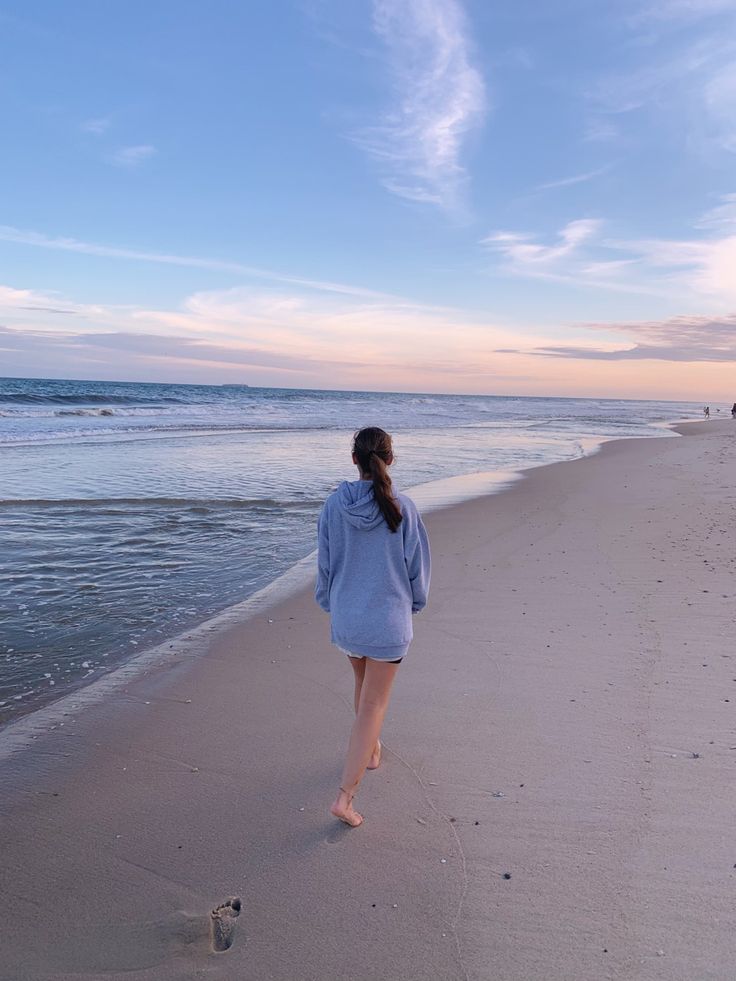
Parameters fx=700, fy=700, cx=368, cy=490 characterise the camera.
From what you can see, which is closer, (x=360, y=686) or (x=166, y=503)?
(x=360, y=686)

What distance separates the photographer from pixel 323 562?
3.25 m

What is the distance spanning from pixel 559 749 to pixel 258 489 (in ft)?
35.2

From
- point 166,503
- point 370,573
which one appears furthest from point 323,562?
point 166,503

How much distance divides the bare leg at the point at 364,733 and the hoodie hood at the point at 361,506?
66 cm

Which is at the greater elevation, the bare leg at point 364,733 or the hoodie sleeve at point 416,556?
the hoodie sleeve at point 416,556

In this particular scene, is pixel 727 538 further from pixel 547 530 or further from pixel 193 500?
pixel 193 500

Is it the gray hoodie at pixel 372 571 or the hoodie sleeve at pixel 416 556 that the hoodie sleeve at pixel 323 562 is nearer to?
the gray hoodie at pixel 372 571

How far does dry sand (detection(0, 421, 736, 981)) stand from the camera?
2451 millimetres

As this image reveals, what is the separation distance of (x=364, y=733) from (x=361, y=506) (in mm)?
1056

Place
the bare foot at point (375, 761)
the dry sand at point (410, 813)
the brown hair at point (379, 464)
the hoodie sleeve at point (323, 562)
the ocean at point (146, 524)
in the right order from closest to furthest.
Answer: the dry sand at point (410, 813), the brown hair at point (379, 464), the hoodie sleeve at point (323, 562), the bare foot at point (375, 761), the ocean at point (146, 524)

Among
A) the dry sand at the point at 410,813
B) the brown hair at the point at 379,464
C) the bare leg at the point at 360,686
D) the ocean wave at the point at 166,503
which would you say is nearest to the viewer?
the dry sand at the point at 410,813

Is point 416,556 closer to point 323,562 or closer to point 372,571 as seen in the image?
point 372,571

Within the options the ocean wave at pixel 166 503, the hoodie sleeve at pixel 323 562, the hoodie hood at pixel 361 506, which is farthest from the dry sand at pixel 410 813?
the ocean wave at pixel 166 503

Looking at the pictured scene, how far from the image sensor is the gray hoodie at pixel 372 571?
3127 millimetres
